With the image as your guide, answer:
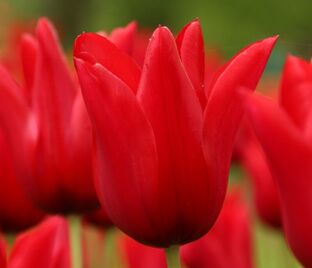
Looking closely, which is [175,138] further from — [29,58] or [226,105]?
[29,58]

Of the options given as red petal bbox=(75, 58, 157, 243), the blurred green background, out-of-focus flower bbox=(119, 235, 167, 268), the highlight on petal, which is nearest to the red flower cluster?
red petal bbox=(75, 58, 157, 243)

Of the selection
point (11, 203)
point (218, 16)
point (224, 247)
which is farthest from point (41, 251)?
point (218, 16)

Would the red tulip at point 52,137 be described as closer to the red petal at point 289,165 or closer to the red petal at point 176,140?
the red petal at point 176,140

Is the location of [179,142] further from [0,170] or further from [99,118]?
[0,170]

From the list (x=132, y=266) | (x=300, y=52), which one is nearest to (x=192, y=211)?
(x=132, y=266)

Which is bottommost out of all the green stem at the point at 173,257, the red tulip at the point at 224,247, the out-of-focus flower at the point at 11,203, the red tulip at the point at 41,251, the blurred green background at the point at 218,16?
the blurred green background at the point at 218,16

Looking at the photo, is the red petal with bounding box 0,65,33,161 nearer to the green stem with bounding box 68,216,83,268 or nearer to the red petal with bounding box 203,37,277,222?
the green stem with bounding box 68,216,83,268

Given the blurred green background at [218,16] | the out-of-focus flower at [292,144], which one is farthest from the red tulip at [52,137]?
the blurred green background at [218,16]
